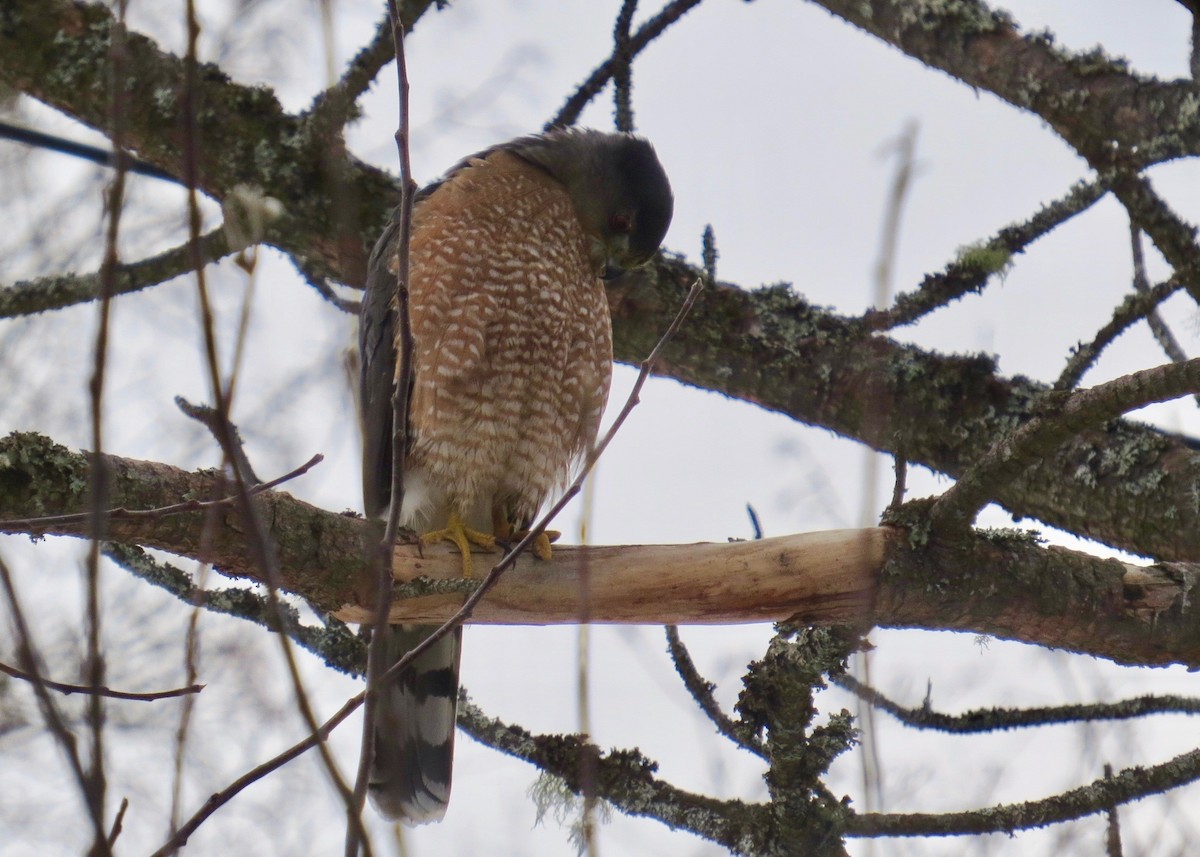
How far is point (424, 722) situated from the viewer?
4020 millimetres

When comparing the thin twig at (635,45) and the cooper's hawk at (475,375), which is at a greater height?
the thin twig at (635,45)

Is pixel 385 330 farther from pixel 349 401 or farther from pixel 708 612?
pixel 349 401

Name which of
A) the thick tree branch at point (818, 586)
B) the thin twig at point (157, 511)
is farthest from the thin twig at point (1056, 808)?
the thin twig at point (157, 511)

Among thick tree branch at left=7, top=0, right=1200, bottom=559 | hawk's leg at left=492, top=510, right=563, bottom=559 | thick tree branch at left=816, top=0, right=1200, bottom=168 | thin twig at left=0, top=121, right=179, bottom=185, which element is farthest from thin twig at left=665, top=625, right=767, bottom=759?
thin twig at left=0, top=121, right=179, bottom=185

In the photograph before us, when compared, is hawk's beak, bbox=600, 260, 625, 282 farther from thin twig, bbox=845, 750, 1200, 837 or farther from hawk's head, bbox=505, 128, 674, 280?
thin twig, bbox=845, 750, 1200, 837

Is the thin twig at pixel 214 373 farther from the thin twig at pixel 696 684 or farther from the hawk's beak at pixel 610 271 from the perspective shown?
the hawk's beak at pixel 610 271

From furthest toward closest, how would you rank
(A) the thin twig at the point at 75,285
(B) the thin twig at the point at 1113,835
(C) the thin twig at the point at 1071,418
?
1. (A) the thin twig at the point at 75,285
2. (B) the thin twig at the point at 1113,835
3. (C) the thin twig at the point at 1071,418

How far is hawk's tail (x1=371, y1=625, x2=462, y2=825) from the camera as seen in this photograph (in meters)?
3.91

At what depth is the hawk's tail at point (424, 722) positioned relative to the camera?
12.8ft

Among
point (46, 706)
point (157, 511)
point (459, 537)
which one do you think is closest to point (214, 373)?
point (46, 706)

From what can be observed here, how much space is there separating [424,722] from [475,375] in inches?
44.7

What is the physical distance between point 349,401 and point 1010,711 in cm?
210

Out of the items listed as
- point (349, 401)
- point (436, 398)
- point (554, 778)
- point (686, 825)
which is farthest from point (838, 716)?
point (436, 398)

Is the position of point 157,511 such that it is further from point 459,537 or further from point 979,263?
point 979,263
